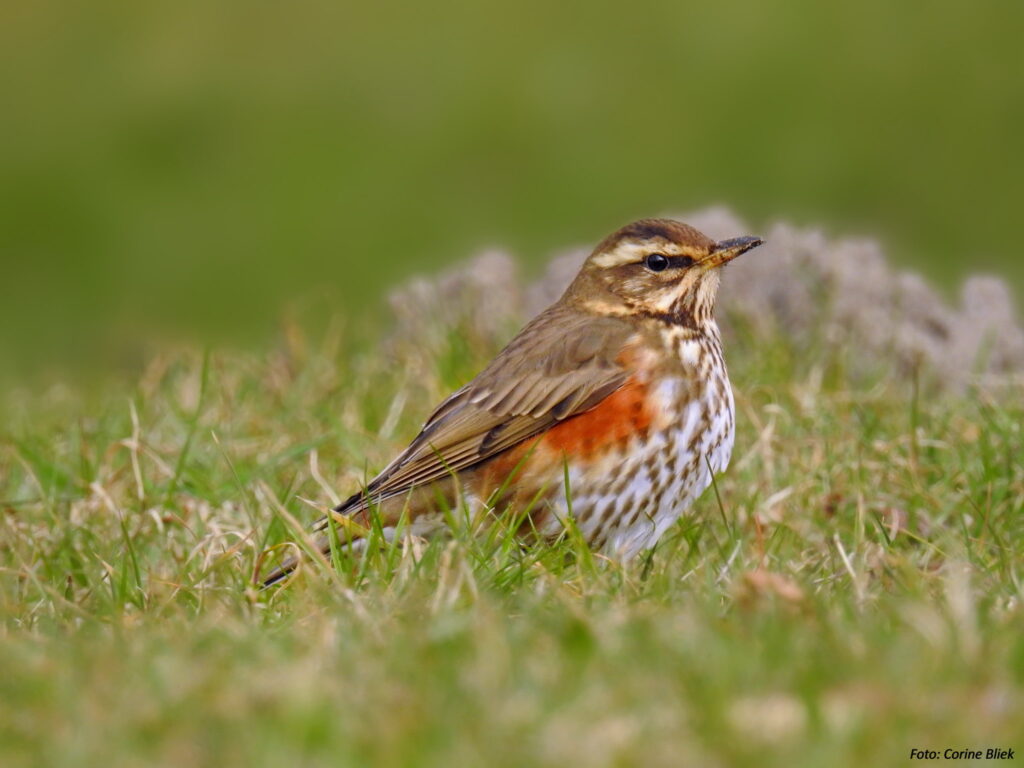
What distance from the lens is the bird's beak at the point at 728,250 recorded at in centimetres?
689

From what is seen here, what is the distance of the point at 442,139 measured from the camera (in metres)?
19.8

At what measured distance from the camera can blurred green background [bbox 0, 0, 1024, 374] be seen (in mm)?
17719

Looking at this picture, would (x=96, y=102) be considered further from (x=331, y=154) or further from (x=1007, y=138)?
(x=1007, y=138)

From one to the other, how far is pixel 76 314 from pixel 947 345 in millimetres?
10675

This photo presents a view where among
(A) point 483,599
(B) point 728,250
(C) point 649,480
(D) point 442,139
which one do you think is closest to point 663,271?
(B) point 728,250

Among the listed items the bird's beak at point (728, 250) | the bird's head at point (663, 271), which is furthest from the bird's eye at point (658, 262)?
the bird's beak at point (728, 250)

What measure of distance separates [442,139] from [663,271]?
13.1 metres

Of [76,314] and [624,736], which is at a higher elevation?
[624,736]

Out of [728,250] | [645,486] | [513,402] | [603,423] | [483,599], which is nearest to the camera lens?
[483,599]

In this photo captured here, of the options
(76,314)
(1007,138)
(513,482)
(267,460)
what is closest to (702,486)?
(513,482)

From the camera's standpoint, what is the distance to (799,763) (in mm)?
3629

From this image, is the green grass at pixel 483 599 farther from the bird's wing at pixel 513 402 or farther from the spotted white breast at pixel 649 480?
the bird's wing at pixel 513 402

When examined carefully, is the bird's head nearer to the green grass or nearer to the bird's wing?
the bird's wing

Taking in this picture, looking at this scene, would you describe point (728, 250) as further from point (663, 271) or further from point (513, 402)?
point (513, 402)
